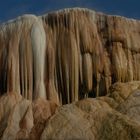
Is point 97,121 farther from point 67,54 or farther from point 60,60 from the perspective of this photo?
point 67,54

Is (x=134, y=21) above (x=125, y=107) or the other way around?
above

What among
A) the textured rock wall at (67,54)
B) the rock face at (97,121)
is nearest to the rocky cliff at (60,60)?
the textured rock wall at (67,54)

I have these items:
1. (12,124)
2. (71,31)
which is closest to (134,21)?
(71,31)

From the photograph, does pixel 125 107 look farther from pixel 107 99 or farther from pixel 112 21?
pixel 112 21

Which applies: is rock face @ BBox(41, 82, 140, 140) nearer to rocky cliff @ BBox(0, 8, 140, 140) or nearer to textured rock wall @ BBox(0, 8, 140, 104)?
rocky cliff @ BBox(0, 8, 140, 140)

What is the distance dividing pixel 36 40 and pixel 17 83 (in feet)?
8.50

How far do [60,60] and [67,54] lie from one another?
489 millimetres

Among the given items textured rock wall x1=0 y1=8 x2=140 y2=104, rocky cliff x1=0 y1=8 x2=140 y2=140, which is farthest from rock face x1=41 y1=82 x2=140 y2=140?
textured rock wall x1=0 y1=8 x2=140 y2=104

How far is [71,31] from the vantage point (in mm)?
33594

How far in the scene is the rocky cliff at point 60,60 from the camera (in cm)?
3195

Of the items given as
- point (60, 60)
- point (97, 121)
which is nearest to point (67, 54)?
point (60, 60)

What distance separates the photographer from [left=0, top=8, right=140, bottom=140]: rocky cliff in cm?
3195

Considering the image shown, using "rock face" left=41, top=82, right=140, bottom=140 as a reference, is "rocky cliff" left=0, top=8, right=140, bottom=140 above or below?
above

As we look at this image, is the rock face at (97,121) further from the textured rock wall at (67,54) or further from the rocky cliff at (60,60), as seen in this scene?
the textured rock wall at (67,54)
